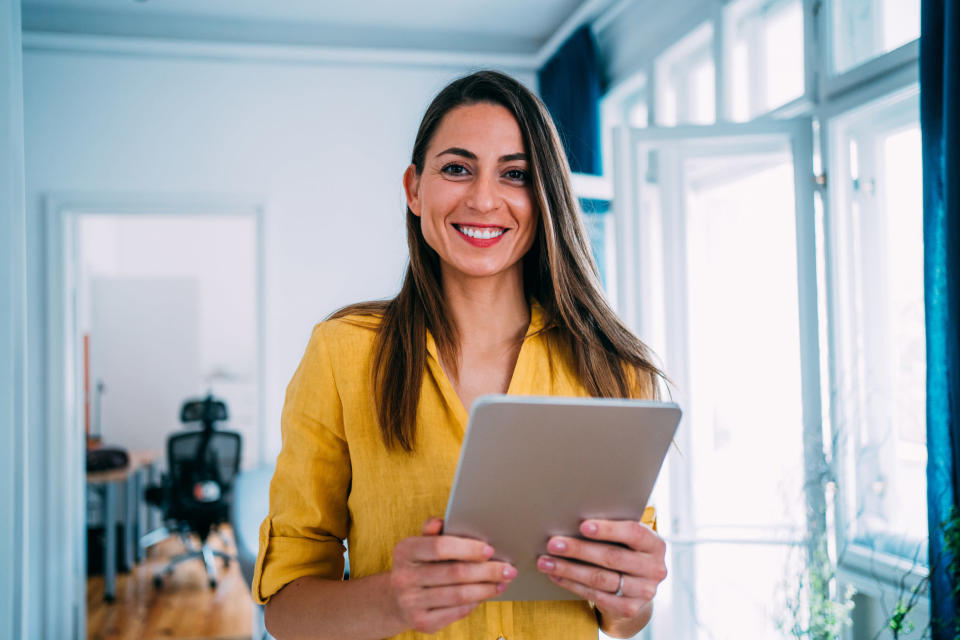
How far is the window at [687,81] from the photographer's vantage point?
10.9 feet

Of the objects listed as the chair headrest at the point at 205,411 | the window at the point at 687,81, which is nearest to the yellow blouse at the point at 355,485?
the window at the point at 687,81

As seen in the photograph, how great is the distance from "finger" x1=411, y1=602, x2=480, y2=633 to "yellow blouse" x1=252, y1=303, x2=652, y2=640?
0.18 m

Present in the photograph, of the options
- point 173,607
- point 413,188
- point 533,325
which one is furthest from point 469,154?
point 173,607

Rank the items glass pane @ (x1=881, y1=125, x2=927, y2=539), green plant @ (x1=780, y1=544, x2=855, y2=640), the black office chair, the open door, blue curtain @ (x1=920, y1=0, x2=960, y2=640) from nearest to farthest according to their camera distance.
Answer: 1. blue curtain @ (x1=920, y1=0, x2=960, y2=640)
2. green plant @ (x1=780, y1=544, x2=855, y2=640)
3. glass pane @ (x1=881, y1=125, x2=927, y2=539)
4. the open door
5. the black office chair

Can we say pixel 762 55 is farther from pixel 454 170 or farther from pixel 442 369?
pixel 442 369

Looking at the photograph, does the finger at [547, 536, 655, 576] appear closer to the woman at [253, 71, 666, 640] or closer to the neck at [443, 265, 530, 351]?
the woman at [253, 71, 666, 640]

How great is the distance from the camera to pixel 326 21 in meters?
4.38

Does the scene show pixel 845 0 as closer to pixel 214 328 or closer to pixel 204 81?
pixel 204 81

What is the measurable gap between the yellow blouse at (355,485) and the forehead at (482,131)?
13.1 inches

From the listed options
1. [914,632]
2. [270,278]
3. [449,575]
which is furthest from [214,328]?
[449,575]

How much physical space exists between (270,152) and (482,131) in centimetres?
359

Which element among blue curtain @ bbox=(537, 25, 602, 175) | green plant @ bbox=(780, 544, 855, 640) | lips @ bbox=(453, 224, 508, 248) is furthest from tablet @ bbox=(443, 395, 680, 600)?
blue curtain @ bbox=(537, 25, 602, 175)

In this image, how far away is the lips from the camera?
1108 mm

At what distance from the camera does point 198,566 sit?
5.70 m
